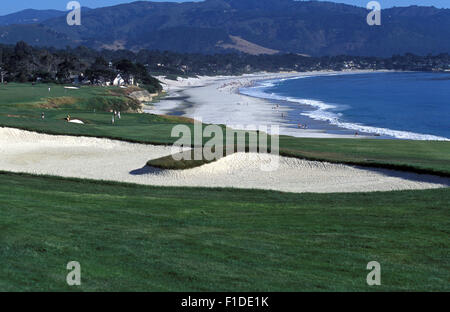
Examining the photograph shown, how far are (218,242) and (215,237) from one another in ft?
1.97

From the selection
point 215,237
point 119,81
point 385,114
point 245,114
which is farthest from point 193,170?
point 119,81

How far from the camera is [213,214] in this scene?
18.9 meters

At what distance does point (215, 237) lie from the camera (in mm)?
15320

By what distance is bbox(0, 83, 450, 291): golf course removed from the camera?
460 inches

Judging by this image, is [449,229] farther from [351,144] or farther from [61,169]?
[351,144]

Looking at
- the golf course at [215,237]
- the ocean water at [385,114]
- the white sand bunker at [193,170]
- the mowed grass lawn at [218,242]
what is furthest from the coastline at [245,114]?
the mowed grass lawn at [218,242]

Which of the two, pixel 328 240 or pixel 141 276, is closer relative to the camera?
pixel 141 276

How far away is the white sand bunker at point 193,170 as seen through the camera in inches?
1112

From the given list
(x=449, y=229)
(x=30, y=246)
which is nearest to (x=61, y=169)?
(x=30, y=246)

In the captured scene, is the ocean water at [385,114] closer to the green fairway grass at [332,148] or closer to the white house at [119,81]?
the green fairway grass at [332,148]

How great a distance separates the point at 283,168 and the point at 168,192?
8.92 metres

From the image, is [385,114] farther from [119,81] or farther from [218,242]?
[218,242]

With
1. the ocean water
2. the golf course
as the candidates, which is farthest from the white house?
the golf course

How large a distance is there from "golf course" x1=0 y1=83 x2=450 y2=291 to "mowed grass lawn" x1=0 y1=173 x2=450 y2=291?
0.10 ft
